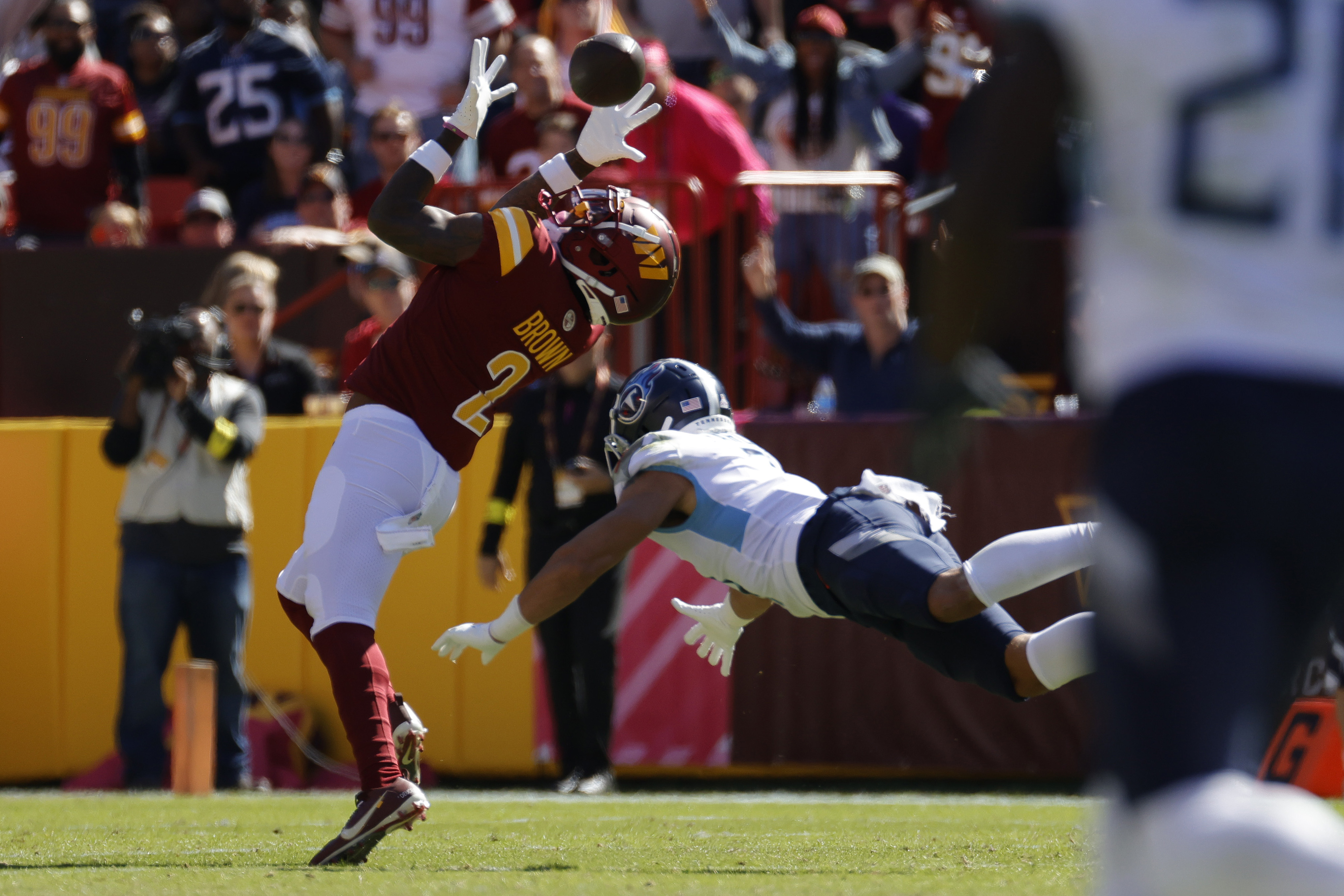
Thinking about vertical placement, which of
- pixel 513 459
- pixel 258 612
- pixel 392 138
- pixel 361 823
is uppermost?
pixel 392 138

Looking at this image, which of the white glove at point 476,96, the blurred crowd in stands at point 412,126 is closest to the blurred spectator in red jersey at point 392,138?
the blurred crowd in stands at point 412,126

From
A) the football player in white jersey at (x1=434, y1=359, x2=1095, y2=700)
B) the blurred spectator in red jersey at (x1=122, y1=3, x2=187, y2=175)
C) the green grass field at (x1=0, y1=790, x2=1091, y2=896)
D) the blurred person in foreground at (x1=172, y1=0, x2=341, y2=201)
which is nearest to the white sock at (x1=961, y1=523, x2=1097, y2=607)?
the football player in white jersey at (x1=434, y1=359, x2=1095, y2=700)

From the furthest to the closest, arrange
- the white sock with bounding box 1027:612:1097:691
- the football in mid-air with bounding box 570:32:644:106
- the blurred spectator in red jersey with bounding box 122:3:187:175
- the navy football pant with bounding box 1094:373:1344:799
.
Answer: the blurred spectator in red jersey with bounding box 122:3:187:175 < the football in mid-air with bounding box 570:32:644:106 < the white sock with bounding box 1027:612:1097:691 < the navy football pant with bounding box 1094:373:1344:799

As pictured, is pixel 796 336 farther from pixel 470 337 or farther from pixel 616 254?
pixel 470 337

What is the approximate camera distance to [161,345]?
6930 mm

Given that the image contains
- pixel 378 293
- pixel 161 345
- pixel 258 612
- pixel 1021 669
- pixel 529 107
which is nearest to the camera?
pixel 1021 669

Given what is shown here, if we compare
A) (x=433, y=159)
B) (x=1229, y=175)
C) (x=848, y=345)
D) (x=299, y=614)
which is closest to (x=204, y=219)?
(x=848, y=345)

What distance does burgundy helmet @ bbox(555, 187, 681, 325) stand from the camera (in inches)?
188

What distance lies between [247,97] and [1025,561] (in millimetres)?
6470

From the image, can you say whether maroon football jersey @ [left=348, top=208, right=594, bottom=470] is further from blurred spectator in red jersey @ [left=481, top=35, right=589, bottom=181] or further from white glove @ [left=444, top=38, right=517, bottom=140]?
blurred spectator in red jersey @ [left=481, top=35, right=589, bottom=181]

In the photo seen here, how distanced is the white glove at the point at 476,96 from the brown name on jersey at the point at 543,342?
1.77 feet

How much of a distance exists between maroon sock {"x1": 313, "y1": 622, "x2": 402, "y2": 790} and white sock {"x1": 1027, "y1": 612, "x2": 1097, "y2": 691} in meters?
1.59

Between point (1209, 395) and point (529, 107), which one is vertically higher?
point (529, 107)

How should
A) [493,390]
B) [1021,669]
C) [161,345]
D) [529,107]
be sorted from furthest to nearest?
[529,107] < [161,345] < [493,390] < [1021,669]
